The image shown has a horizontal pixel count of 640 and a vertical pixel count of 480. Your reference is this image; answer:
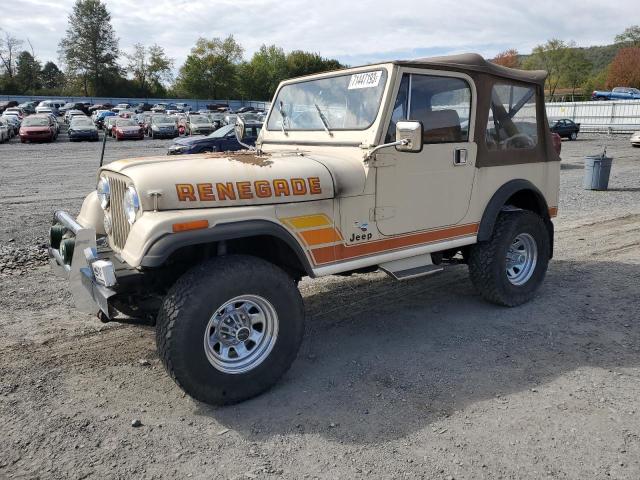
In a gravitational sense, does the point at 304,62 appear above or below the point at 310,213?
above

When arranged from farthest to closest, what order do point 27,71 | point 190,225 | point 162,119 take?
point 27,71 < point 162,119 < point 190,225

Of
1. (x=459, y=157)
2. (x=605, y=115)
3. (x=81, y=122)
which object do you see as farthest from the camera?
(x=605, y=115)

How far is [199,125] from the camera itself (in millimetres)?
30328

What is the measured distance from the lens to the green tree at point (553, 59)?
70.1 meters

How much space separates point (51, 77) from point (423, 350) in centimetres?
9208

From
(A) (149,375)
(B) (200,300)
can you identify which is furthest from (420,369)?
(A) (149,375)

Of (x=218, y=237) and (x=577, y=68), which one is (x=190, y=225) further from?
(x=577, y=68)

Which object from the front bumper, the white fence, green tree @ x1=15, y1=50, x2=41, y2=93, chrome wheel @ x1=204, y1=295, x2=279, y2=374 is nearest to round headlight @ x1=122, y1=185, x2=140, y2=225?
the front bumper

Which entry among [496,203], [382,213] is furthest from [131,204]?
[496,203]

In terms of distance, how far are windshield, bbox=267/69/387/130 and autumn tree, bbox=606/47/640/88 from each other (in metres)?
75.8

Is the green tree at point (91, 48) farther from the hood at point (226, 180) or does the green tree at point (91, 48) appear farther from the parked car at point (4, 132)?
the hood at point (226, 180)

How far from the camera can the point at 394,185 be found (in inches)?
158

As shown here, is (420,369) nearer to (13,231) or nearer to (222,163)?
(222,163)

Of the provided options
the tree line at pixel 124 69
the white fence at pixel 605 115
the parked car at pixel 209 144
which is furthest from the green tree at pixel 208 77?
the parked car at pixel 209 144
